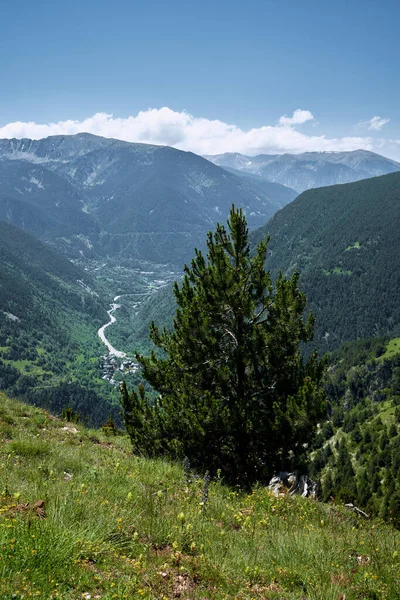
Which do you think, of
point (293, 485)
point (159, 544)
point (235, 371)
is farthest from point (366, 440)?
point (159, 544)

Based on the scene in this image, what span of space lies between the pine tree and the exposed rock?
3.08ft

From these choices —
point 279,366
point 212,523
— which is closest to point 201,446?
point 279,366

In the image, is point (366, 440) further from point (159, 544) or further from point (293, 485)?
point (159, 544)

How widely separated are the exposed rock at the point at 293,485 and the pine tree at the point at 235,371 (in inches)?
37.0

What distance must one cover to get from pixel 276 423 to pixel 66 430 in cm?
878

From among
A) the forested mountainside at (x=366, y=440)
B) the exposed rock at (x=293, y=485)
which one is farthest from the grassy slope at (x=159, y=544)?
the forested mountainside at (x=366, y=440)

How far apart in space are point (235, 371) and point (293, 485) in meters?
5.12

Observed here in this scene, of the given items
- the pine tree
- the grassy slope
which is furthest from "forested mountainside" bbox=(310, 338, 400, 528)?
the grassy slope

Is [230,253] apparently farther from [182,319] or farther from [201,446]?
[201,446]

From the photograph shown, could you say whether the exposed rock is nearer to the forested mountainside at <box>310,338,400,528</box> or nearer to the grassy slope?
the grassy slope

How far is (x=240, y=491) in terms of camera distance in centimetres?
1208

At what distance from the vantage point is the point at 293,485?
14.1 metres

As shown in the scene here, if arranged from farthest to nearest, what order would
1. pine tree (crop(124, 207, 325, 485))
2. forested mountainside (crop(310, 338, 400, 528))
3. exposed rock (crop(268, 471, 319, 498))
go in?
forested mountainside (crop(310, 338, 400, 528)), pine tree (crop(124, 207, 325, 485)), exposed rock (crop(268, 471, 319, 498))

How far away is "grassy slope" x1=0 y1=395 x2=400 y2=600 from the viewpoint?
15.1ft
